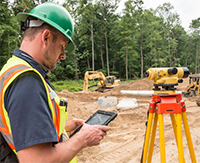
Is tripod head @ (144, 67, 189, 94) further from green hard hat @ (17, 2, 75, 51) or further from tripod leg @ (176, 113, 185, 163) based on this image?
green hard hat @ (17, 2, 75, 51)

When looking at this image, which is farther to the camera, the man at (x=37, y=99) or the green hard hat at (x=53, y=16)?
the green hard hat at (x=53, y=16)

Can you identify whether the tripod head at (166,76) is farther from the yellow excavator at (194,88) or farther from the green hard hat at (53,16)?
the yellow excavator at (194,88)

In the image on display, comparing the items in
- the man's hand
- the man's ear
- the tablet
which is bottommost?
the man's hand

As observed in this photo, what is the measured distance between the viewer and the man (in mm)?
685

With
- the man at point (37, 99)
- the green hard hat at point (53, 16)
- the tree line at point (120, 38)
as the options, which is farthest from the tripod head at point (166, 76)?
the tree line at point (120, 38)

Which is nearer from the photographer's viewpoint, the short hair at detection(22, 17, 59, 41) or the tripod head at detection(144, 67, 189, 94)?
the short hair at detection(22, 17, 59, 41)

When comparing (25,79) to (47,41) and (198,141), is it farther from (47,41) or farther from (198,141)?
(198,141)

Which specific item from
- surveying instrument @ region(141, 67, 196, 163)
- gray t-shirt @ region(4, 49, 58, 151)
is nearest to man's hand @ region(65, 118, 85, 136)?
gray t-shirt @ region(4, 49, 58, 151)

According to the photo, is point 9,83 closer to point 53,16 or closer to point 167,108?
point 53,16

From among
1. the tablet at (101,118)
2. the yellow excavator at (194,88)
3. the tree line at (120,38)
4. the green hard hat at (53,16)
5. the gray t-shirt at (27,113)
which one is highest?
the tree line at (120,38)

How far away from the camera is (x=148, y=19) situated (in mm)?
26766

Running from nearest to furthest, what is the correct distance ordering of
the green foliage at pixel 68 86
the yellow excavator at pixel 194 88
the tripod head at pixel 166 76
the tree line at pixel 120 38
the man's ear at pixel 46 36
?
the man's ear at pixel 46 36, the tripod head at pixel 166 76, the yellow excavator at pixel 194 88, the green foliage at pixel 68 86, the tree line at pixel 120 38

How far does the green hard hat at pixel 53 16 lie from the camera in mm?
971

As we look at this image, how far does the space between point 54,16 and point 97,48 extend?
28194 mm
